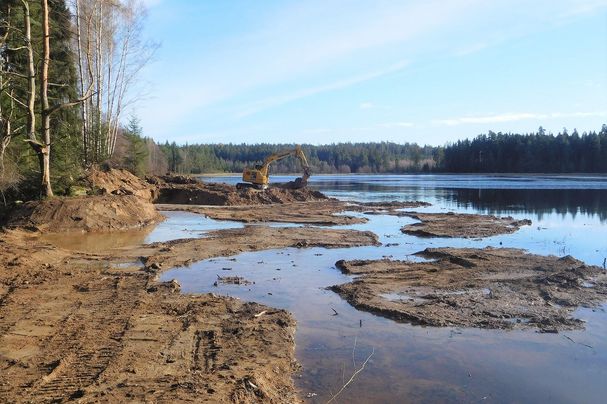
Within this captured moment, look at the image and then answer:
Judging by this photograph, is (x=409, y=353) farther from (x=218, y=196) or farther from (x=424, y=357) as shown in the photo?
(x=218, y=196)

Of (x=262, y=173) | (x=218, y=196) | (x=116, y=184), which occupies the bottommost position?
(x=218, y=196)

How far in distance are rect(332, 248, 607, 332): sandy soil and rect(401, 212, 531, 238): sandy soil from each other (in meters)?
5.93

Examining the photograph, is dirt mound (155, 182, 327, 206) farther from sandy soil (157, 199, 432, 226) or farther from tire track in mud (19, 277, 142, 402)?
tire track in mud (19, 277, 142, 402)

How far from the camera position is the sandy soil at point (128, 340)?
17.2 feet

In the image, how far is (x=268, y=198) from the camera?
1422 inches

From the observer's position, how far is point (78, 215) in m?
18.7

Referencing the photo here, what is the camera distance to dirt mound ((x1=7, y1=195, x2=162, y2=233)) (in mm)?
17609

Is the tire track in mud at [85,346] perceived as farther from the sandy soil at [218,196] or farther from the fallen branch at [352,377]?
the sandy soil at [218,196]

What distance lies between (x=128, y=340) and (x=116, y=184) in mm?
22938

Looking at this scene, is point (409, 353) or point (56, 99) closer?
point (409, 353)

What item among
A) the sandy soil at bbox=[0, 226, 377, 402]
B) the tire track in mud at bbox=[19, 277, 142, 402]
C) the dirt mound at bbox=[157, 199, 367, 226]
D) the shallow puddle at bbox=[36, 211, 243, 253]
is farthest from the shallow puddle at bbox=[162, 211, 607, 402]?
the dirt mound at bbox=[157, 199, 367, 226]

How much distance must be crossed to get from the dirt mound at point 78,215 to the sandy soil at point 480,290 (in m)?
10.3

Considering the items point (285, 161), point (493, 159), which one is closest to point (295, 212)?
point (493, 159)

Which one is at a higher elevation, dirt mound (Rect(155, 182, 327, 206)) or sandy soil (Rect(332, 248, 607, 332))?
dirt mound (Rect(155, 182, 327, 206))
